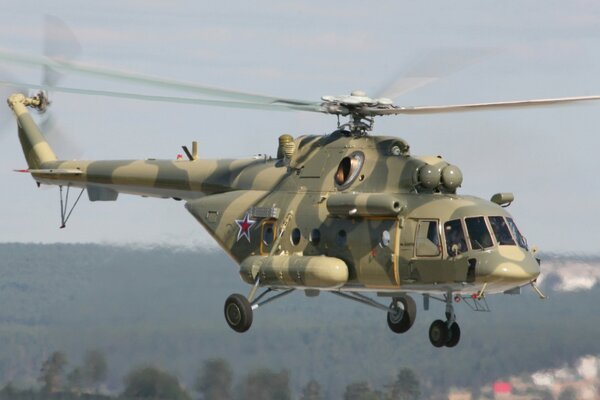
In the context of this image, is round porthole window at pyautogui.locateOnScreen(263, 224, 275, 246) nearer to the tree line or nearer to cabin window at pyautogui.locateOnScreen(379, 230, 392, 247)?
cabin window at pyautogui.locateOnScreen(379, 230, 392, 247)

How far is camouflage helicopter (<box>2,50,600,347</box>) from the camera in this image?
28.7 meters

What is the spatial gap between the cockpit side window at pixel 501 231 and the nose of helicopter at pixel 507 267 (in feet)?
0.41

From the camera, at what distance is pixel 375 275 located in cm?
2930

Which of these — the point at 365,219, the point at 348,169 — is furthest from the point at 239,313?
the point at 348,169

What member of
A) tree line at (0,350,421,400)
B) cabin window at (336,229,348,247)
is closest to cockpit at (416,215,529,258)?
cabin window at (336,229,348,247)

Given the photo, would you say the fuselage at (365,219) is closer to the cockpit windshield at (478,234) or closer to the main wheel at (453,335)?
the cockpit windshield at (478,234)

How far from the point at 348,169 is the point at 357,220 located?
1.05m

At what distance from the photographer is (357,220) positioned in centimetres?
2955

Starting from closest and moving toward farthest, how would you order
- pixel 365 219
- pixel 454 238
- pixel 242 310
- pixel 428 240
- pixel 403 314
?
pixel 454 238 < pixel 428 240 < pixel 365 219 < pixel 242 310 < pixel 403 314

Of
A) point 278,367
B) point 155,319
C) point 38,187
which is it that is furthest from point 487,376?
point 38,187

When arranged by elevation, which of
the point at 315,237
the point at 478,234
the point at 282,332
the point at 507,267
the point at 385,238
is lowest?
the point at 282,332

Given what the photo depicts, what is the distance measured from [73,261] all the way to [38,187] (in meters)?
5.15

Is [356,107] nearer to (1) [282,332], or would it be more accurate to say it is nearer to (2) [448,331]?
(2) [448,331]

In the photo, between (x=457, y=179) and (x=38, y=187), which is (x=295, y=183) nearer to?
(x=457, y=179)
